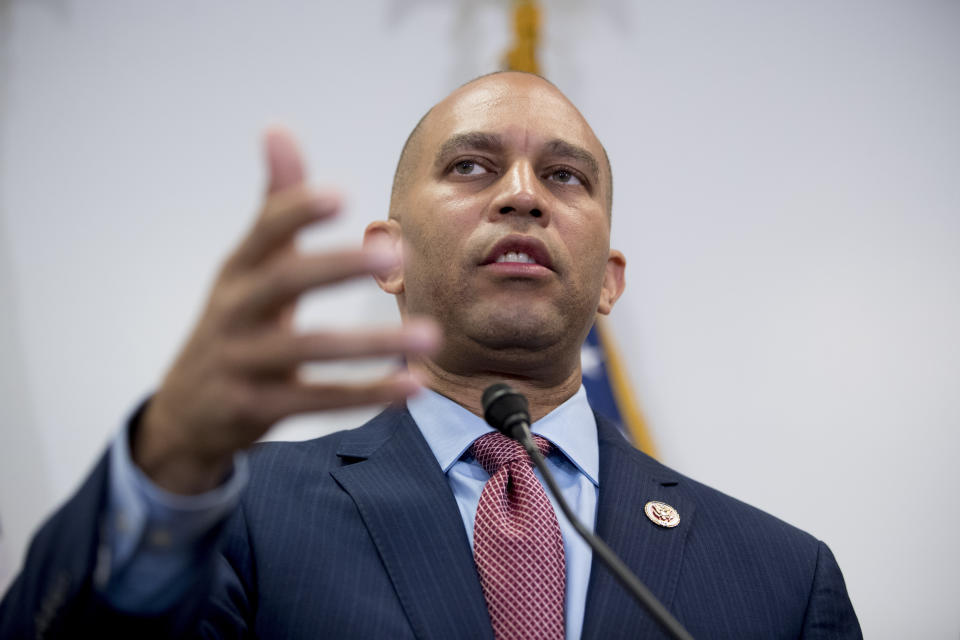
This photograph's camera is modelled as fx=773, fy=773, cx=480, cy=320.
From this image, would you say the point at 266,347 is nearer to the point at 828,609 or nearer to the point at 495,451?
the point at 495,451

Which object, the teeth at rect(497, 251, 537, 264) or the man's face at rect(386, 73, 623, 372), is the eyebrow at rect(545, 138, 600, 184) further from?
the teeth at rect(497, 251, 537, 264)

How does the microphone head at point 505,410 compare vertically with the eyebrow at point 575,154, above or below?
below

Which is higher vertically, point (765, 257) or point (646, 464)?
point (765, 257)

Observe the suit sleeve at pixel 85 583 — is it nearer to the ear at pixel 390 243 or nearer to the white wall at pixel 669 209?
the ear at pixel 390 243

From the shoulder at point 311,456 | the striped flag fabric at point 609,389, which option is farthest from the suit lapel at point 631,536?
the striped flag fabric at point 609,389

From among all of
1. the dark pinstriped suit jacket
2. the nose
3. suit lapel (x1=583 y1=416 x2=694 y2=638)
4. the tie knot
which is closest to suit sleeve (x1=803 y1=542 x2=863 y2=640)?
the dark pinstriped suit jacket

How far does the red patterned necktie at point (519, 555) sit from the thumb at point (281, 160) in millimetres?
634

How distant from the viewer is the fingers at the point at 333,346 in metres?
0.57

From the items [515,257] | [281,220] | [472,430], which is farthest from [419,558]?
[281,220]

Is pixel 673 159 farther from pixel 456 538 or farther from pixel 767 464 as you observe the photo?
pixel 456 538

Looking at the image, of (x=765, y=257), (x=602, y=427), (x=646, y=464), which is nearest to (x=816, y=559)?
(x=646, y=464)

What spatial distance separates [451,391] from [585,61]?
1709 millimetres

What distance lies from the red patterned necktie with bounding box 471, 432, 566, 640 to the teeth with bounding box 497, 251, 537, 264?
1.05 ft

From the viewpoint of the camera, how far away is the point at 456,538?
1077mm
